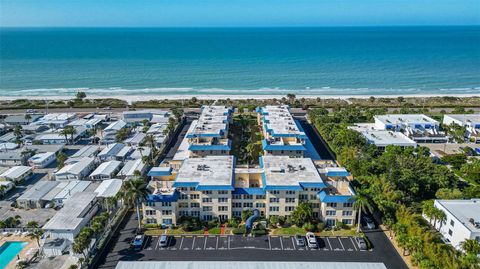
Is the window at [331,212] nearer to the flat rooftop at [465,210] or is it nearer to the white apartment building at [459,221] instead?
the white apartment building at [459,221]

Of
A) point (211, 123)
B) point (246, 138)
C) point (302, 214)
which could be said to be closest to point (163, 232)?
point (302, 214)

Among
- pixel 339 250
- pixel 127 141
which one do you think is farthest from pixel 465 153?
pixel 127 141

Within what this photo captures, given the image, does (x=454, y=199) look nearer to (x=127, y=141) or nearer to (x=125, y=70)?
(x=127, y=141)

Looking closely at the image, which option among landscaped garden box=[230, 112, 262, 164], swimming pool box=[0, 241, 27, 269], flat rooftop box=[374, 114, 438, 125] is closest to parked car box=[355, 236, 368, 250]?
landscaped garden box=[230, 112, 262, 164]

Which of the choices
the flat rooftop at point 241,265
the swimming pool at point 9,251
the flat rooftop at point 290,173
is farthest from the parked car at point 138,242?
the flat rooftop at point 290,173

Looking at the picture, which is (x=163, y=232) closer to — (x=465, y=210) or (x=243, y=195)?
(x=243, y=195)

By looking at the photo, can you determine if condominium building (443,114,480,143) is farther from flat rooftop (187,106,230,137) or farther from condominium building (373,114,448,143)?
flat rooftop (187,106,230,137)
